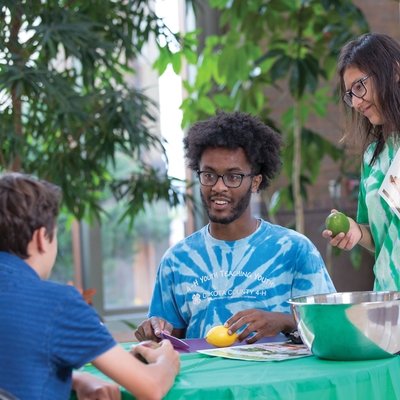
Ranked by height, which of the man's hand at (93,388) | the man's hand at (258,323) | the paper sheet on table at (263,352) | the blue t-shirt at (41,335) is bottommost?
the man's hand at (93,388)

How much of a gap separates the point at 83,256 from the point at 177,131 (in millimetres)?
947

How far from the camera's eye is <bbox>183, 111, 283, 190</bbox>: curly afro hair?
6.64 ft

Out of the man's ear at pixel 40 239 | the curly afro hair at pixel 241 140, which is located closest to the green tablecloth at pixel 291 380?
the man's ear at pixel 40 239

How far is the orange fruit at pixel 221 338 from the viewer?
5.20 feet

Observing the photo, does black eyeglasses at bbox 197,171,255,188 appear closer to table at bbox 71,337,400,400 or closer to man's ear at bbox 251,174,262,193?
man's ear at bbox 251,174,262,193

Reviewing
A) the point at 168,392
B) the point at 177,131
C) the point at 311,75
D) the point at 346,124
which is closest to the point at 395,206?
the point at 346,124

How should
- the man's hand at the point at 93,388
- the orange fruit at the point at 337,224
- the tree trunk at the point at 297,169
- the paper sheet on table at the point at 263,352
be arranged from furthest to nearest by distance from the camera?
the tree trunk at the point at 297,169, the orange fruit at the point at 337,224, the paper sheet on table at the point at 263,352, the man's hand at the point at 93,388

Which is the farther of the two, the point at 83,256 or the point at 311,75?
the point at 83,256

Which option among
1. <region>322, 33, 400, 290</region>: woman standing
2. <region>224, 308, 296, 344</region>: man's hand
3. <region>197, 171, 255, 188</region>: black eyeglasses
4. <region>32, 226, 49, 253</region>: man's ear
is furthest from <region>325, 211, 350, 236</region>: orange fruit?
<region>32, 226, 49, 253</region>: man's ear

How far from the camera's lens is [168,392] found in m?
1.25

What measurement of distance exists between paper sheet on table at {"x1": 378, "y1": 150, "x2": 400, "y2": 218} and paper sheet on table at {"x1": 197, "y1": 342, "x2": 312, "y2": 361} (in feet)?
1.45

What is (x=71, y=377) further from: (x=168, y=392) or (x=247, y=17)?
(x=247, y=17)

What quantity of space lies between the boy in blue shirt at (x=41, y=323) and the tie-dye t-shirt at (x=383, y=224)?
0.75 meters

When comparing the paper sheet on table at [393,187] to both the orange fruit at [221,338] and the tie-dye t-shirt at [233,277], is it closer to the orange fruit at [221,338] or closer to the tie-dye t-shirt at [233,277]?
the tie-dye t-shirt at [233,277]
